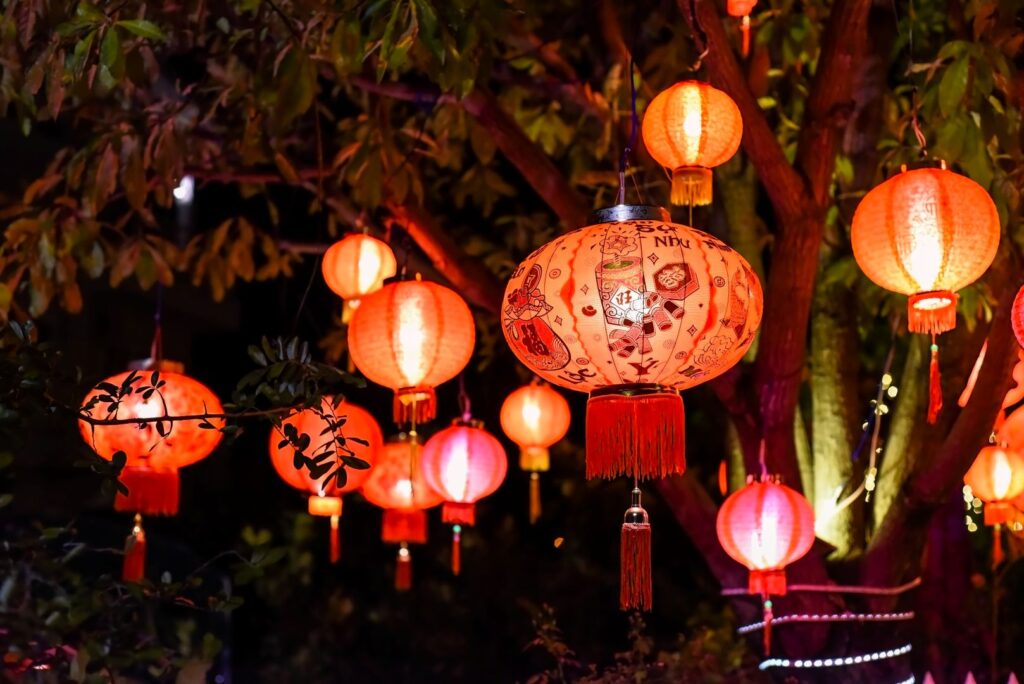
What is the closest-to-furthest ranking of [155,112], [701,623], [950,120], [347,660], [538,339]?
1. [538,339]
2. [950,120]
3. [155,112]
4. [701,623]
5. [347,660]

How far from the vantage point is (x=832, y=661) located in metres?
5.27

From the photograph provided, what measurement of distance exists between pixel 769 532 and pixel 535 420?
134 centimetres

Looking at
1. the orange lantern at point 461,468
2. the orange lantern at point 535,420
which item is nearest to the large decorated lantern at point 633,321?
the orange lantern at point 461,468

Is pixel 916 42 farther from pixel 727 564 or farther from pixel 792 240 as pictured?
pixel 727 564

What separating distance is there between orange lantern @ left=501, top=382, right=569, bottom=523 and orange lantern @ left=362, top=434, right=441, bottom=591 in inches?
17.7

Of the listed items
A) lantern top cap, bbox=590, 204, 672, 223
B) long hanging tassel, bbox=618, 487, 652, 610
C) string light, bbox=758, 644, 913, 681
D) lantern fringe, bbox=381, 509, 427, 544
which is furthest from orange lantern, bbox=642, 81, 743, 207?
lantern fringe, bbox=381, 509, 427, 544

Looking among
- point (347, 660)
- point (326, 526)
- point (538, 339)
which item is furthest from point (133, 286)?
point (538, 339)

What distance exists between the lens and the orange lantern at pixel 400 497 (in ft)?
19.8

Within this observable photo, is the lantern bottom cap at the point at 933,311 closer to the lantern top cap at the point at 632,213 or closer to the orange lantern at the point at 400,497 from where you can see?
the lantern top cap at the point at 632,213

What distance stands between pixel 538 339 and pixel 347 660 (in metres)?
7.67

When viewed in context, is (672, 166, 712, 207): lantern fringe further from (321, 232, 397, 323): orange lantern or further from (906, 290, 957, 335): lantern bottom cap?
(321, 232, 397, 323): orange lantern

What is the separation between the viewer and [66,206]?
5520 millimetres

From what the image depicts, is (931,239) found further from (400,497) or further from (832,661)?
(400,497)

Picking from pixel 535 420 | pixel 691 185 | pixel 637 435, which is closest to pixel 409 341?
pixel 691 185
